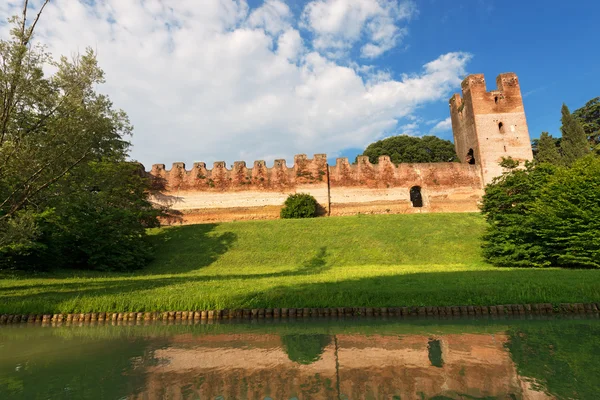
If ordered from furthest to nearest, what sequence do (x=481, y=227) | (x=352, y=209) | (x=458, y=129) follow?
1. (x=458, y=129)
2. (x=352, y=209)
3. (x=481, y=227)

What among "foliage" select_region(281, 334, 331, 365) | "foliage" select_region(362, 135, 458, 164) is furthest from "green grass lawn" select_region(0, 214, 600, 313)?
"foliage" select_region(362, 135, 458, 164)

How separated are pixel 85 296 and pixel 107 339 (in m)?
3.45

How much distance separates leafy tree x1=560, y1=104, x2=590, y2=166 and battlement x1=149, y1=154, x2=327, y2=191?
2427 centimetres

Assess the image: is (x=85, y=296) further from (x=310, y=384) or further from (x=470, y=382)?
(x=470, y=382)

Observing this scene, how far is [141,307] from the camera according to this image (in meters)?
8.63

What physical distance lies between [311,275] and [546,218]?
410 inches

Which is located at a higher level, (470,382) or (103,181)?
(103,181)

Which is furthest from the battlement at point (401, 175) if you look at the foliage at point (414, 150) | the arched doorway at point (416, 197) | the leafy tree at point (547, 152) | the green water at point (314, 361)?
the green water at point (314, 361)

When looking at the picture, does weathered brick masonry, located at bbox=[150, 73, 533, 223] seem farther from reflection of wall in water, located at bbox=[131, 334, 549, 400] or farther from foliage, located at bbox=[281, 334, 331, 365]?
reflection of wall in water, located at bbox=[131, 334, 549, 400]

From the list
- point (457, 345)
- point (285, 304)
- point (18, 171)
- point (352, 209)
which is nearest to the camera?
point (457, 345)

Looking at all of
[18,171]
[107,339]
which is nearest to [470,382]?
[107,339]

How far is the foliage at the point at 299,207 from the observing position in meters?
29.2

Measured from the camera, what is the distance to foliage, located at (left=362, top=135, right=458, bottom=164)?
44.6 metres

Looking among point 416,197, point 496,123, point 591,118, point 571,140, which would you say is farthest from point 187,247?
point 591,118
